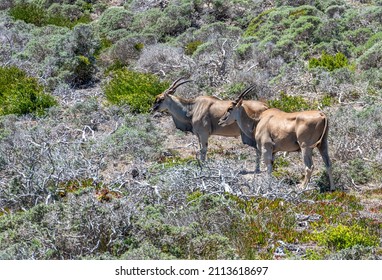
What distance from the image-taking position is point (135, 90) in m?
17.4

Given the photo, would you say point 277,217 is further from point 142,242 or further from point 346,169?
point 346,169

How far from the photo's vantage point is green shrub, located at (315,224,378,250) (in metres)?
8.49

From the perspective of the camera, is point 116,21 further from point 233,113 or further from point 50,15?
point 233,113

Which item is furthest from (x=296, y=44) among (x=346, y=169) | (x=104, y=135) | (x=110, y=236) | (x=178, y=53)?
(x=110, y=236)

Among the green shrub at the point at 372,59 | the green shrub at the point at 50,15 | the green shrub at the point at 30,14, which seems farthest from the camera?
the green shrub at the point at 30,14

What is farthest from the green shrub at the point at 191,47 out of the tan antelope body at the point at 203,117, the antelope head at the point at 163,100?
the tan antelope body at the point at 203,117

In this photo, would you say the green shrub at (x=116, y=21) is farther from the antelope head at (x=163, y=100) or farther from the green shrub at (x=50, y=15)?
the antelope head at (x=163, y=100)

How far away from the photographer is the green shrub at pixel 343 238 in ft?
27.9

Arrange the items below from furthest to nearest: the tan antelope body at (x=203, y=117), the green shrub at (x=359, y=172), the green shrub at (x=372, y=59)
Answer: the green shrub at (x=372, y=59), the tan antelope body at (x=203, y=117), the green shrub at (x=359, y=172)

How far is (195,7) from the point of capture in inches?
1062

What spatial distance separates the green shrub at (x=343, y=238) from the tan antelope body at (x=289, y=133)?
2.87 metres

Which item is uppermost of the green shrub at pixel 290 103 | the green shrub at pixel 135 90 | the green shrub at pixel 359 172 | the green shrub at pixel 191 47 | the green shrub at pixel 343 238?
the green shrub at pixel 343 238

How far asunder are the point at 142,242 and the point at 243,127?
5.36 meters

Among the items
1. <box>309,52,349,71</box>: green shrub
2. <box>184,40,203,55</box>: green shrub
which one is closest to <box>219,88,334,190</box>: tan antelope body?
<box>309,52,349,71</box>: green shrub
